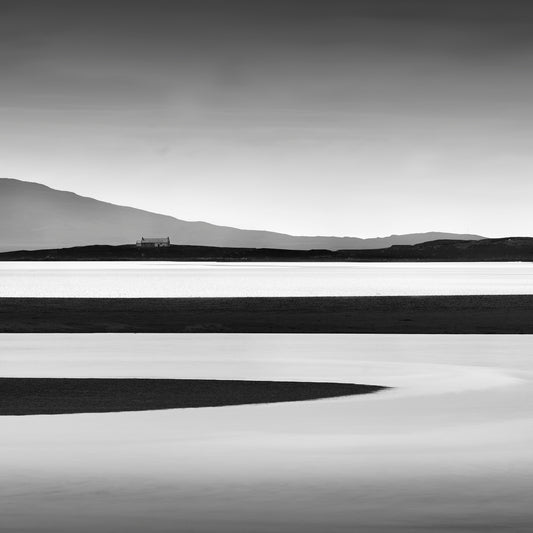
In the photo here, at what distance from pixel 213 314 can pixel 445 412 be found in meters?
27.2

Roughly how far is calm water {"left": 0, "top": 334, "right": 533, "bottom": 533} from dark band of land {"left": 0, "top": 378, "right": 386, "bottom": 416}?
719 millimetres

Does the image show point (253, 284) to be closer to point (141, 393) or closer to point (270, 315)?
point (270, 315)

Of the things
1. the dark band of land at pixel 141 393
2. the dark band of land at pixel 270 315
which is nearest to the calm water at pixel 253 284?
the dark band of land at pixel 270 315

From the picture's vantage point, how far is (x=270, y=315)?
143ft

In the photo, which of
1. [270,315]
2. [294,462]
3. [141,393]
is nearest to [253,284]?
[270,315]

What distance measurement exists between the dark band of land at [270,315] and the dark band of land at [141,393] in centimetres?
1556

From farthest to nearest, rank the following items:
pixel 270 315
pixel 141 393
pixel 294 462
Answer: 1. pixel 270 315
2. pixel 141 393
3. pixel 294 462

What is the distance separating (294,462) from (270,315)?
30549 millimetres

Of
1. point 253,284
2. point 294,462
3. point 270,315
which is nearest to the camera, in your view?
point 294,462

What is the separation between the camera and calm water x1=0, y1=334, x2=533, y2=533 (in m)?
10.2

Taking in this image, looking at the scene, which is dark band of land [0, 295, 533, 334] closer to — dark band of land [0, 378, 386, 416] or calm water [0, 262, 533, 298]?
calm water [0, 262, 533, 298]

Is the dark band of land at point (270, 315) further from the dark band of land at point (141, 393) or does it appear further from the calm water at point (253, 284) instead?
the dark band of land at point (141, 393)

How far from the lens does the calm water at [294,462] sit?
10.2 m

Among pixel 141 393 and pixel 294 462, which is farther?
pixel 141 393
